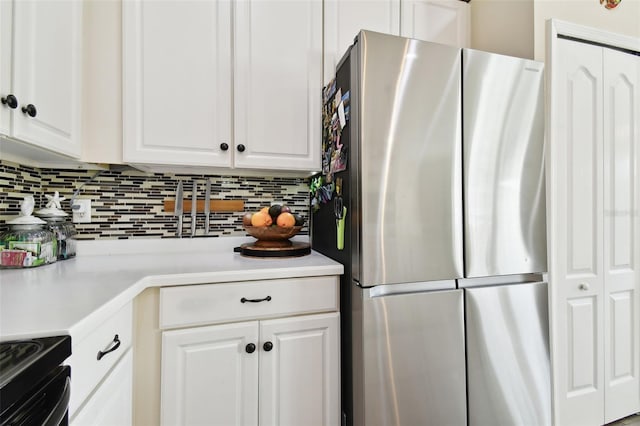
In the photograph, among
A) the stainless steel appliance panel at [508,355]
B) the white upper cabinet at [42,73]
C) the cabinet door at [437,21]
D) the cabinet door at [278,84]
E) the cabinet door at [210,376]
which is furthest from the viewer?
the cabinet door at [437,21]

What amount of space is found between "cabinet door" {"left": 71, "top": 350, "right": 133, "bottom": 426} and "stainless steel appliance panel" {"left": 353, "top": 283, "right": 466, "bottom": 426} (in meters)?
0.78

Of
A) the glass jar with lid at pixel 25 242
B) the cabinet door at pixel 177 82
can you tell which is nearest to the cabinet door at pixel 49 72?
the cabinet door at pixel 177 82

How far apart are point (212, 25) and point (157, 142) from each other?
60 cm

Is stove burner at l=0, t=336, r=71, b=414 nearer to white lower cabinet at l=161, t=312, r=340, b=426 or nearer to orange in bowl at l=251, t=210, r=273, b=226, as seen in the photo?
white lower cabinet at l=161, t=312, r=340, b=426

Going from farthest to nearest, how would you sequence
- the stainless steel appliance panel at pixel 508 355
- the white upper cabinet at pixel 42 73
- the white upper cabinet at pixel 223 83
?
Result: the white upper cabinet at pixel 223 83 < the stainless steel appliance panel at pixel 508 355 < the white upper cabinet at pixel 42 73

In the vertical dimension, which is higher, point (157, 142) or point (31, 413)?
point (157, 142)

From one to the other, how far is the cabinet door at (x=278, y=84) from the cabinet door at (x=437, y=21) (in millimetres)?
508

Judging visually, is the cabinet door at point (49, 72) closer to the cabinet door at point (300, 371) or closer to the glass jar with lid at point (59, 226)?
the glass jar with lid at point (59, 226)

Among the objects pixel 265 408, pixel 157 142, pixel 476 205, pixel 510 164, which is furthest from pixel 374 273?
pixel 157 142

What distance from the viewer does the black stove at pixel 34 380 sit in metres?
0.44

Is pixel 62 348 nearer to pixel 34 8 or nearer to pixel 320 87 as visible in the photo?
pixel 34 8

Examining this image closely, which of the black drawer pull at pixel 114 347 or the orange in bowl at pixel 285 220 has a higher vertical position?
the orange in bowl at pixel 285 220

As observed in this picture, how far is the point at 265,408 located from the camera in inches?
45.1

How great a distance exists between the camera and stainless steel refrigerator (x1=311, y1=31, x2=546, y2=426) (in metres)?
1.10
